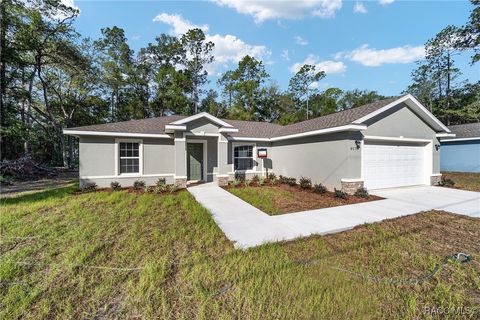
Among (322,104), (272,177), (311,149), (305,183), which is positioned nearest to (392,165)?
(311,149)

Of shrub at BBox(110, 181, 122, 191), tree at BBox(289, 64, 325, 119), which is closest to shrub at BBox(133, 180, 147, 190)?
shrub at BBox(110, 181, 122, 191)

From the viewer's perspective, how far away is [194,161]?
11344 millimetres

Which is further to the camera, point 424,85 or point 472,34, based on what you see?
point 424,85

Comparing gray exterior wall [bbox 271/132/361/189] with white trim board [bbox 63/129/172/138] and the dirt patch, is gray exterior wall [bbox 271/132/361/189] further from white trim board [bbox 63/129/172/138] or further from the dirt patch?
the dirt patch

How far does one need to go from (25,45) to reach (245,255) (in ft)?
75.6

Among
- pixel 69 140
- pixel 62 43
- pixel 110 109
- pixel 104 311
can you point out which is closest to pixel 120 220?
pixel 104 311

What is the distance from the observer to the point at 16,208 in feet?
20.0

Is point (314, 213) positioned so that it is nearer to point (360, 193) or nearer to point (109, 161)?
point (360, 193)

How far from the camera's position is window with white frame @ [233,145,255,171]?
40.3 feet

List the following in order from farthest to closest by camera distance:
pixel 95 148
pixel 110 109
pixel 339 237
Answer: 1. pixel 110 109
2. pixel 95 148
3. pixel 339 237

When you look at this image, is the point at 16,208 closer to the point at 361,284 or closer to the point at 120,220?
the point at 120,220

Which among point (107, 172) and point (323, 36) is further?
point (323, 36)

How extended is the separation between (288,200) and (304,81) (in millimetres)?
30850

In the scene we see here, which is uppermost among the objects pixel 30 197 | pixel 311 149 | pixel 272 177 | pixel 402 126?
pixel 402 126
